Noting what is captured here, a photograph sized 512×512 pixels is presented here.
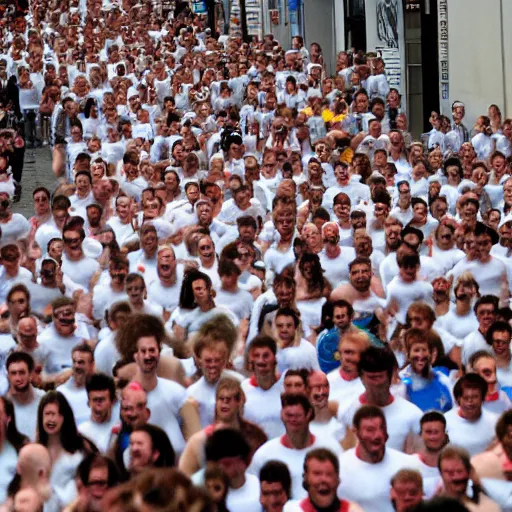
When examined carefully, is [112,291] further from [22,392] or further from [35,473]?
[35,473]

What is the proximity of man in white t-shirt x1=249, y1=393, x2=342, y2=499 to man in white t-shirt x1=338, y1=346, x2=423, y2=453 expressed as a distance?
406mm

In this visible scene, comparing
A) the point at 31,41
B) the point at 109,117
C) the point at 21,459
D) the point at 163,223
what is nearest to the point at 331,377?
the point at 21,459

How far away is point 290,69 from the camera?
29.0 metres

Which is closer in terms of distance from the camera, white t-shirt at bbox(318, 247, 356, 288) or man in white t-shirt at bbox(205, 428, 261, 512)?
man in white t-shirt at bbox(205, 428, 261, 512)

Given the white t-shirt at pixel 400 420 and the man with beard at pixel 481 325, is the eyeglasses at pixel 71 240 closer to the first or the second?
the man with beard at pixel 481 325

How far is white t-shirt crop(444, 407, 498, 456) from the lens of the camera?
9953 millimetres

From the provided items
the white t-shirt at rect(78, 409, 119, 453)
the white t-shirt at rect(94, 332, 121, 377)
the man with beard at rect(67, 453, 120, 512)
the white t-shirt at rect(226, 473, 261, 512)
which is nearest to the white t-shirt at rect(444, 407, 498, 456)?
the white t-shirt at rect(226, 473, 261, 512)

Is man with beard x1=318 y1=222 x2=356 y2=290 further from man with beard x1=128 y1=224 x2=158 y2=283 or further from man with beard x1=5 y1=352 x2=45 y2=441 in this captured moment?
man with beard x1=5 y1=352 x2=45 y2=441

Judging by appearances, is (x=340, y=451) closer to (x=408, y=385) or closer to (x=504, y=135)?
(x=408, y=385)

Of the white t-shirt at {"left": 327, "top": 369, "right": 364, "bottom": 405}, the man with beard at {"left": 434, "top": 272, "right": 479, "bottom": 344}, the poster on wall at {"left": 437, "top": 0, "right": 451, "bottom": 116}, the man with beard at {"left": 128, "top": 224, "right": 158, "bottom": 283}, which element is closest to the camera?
→ the white t-shirt at {"left": 327, "top": 369, "right": 364, "bottom": 405}

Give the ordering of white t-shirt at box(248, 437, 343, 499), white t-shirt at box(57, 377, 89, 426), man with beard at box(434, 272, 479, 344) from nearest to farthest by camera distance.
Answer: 1. white t-shirt at box(248, 437, 343, 499)
2. white t-shirt at box(57, 377, 89, 426)
3. man with beard at box(434, 272, 479, 344)

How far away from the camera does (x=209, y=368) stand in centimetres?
1067

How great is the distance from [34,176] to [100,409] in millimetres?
15935

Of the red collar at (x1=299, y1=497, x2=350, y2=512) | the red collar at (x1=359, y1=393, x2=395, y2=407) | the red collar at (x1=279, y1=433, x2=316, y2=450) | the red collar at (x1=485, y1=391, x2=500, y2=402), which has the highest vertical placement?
the red collar at (x1=359, y1=393, x2=395, y2=407)
